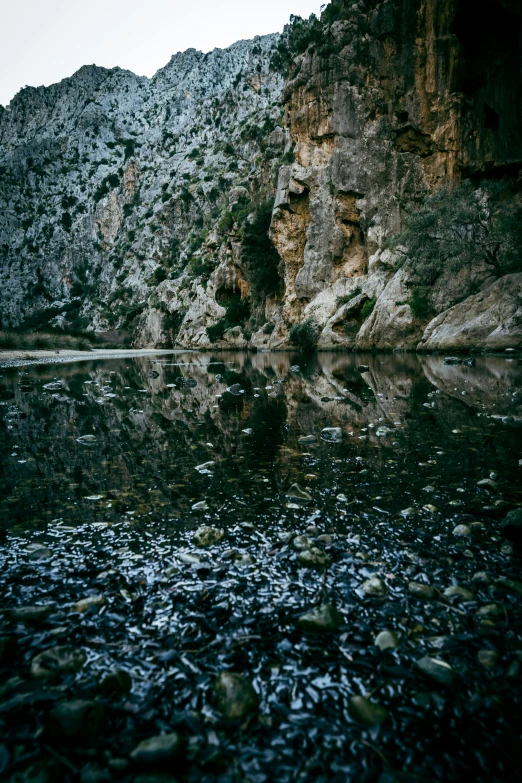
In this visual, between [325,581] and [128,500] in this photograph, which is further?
[128,500]

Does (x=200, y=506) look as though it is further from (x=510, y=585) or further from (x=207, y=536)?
(x=510, y=585)

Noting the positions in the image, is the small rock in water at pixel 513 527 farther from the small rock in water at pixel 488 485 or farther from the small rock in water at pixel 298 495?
the small rock in water at pixel 298 495

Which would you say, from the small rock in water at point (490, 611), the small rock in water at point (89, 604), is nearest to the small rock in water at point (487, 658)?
the small rock in water at point (490, 611)

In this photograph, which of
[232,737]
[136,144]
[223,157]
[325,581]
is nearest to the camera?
[232,737]

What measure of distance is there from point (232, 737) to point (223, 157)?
103 meters

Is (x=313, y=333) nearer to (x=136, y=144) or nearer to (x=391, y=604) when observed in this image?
(x=391, y=604)

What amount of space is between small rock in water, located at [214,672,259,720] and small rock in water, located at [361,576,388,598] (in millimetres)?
900

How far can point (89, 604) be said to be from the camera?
226cm

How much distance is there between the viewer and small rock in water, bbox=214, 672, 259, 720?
1.57 meters

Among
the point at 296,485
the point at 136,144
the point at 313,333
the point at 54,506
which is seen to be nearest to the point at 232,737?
the point at 296,485

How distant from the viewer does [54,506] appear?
3.82 m

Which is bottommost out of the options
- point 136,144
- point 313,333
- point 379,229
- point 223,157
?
point 313,333

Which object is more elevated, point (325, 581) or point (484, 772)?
point (484, 772)

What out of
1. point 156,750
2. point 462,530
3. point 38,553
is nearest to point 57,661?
point 156,750
